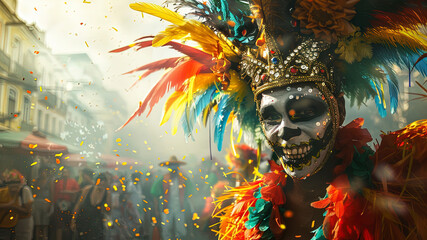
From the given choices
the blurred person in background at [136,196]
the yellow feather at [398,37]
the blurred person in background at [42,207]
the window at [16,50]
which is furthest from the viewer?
the window at [16,50]

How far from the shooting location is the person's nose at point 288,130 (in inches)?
78.7

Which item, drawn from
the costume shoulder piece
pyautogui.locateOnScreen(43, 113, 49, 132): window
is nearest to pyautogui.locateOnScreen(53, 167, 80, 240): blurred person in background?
the costume shoulder piece

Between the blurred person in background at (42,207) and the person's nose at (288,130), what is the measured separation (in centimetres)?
476

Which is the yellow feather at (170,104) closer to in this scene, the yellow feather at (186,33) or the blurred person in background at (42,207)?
the yellow feather at (186,33)

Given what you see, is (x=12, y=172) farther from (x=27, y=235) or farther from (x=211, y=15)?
(x=211, y=15)

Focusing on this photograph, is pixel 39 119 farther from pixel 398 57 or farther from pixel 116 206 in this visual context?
pixel 398 57

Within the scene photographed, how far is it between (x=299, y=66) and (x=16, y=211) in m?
4.30

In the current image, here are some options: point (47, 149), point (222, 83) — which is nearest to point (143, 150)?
point (47, 149)

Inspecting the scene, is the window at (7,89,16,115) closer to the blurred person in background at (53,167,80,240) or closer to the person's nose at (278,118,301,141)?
the blurred person in background at (53,167,80,240)

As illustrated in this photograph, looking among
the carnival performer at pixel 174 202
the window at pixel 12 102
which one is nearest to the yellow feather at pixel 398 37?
the carnival performer at pixel 174 202

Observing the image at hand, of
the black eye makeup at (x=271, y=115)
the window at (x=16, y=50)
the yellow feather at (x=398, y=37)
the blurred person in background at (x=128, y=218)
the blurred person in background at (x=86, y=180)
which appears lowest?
the blurred person in background at (x=128, y=218)

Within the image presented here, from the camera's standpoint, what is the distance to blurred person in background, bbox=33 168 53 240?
566 centimetres

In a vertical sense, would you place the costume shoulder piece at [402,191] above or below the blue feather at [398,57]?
below

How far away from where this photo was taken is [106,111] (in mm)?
15539
